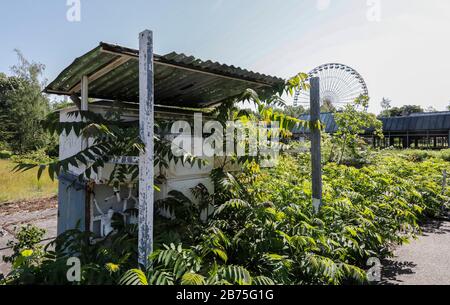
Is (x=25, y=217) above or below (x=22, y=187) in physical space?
below

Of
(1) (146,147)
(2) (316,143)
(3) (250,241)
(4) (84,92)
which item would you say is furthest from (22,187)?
(2) (316,143)

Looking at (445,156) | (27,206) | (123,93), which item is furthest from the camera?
(445,156)

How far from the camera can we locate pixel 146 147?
8.32ft

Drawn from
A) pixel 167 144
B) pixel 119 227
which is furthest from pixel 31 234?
pixel 167 144

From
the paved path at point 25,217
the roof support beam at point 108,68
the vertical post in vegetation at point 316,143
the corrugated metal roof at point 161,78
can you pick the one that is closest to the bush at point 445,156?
the vertical post in vegetation at point 316,143

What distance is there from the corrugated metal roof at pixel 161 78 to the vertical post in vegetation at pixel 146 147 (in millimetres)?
327

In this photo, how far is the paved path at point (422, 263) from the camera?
3.59 metres

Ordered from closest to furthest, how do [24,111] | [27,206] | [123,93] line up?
[123,93]
[27,206]
[24,111]

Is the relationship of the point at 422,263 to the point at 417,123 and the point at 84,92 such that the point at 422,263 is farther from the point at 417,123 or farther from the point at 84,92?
the point at 417,123

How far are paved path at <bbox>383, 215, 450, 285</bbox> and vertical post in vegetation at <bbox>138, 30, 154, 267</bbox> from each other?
2984 mm

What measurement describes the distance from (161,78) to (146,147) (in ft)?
4.93

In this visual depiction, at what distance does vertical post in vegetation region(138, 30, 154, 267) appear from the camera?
8.28ft

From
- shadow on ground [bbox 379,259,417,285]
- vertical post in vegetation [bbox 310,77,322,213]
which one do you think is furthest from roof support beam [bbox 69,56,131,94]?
shadow on ground [bbox 379,259,417,285]

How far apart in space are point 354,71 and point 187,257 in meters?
22.9
